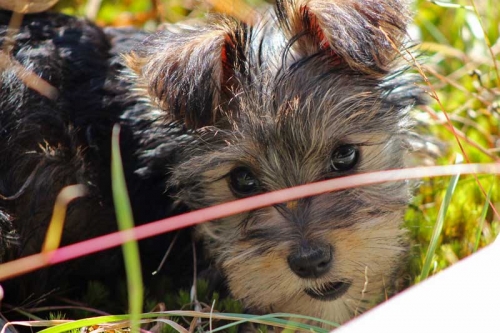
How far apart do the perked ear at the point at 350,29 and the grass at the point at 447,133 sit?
0.37 meters

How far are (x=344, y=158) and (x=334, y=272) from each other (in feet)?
2.11

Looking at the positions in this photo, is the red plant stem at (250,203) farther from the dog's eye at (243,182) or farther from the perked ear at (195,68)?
the perked ear at (195,68)

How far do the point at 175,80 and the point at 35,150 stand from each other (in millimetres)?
1042

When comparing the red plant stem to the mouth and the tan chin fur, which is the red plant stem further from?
the mouth

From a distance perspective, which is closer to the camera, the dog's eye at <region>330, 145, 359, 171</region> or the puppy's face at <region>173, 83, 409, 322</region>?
the puppy's face at <region>173, 83, 409, 322</region>

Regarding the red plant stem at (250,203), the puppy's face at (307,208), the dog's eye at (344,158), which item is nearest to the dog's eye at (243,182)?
the puppy's face at (307,208)

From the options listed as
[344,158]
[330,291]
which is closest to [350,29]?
[344,158]

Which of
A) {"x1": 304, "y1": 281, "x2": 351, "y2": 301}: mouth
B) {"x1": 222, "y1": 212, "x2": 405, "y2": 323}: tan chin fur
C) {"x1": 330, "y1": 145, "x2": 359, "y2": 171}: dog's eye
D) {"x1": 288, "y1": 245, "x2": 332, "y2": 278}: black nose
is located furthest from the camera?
{"x1": 330, "y1": 145, "x2": 359, "y2": 171}: dog's eye

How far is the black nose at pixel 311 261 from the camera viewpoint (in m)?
3.45

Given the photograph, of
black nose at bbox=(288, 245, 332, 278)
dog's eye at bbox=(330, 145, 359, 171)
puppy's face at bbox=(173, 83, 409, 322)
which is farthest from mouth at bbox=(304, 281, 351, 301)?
dog's eye at bbox=(330, 145, 359, 171)

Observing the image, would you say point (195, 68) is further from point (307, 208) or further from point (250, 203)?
point (307, 208)

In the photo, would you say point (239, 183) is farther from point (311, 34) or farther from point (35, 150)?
point (35, 150)

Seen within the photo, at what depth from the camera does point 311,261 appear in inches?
136

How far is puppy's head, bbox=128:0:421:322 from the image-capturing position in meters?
3.55
